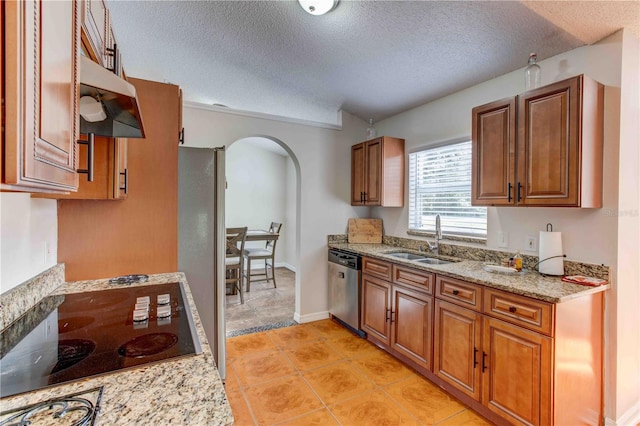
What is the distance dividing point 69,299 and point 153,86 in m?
1.41

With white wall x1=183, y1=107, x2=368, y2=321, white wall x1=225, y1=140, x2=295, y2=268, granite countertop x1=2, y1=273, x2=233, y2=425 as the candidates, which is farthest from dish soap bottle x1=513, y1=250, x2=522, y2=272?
white wall x1=225, y1=140, x2=295, y2=268

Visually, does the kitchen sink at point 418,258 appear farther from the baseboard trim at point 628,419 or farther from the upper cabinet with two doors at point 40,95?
the upper cabinet with two doors at point 40,95

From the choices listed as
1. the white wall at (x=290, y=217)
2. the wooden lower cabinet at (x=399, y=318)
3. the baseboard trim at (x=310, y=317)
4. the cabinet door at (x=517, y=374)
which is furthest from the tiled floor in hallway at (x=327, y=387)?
the white wall at (x=290, y=217)

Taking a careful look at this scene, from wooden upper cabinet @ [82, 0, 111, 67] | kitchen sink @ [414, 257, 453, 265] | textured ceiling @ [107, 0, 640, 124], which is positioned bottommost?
A: kitchen sink @ [414, 257, 453, 265]

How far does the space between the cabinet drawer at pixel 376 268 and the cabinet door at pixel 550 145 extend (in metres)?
1.21

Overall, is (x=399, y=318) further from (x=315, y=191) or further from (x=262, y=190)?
(x=262, y=190)

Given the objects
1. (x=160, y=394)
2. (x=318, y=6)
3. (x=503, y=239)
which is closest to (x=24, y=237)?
(x=160, y=394)

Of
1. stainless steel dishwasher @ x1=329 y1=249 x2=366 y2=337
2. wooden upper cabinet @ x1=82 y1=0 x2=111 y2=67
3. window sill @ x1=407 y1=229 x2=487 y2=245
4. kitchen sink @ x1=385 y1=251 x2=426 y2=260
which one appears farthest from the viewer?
stainless steel dishwasher @ x1=329 y1=249 x2=366 y2=337

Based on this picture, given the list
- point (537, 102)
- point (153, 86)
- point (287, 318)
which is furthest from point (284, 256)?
point (537, 102)

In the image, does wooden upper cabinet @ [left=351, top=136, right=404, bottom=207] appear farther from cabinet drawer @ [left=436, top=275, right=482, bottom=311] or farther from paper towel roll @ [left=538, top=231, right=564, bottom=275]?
paper towel roll @ [left=538, top=231, right=564, bottom=275]

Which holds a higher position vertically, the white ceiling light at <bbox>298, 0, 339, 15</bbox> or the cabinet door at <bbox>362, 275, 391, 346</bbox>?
the white ceiling light at <bbox>298, 0, 339, 15</bbox>

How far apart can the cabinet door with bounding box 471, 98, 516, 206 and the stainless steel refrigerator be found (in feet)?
6.54

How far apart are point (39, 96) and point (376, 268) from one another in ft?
8.85

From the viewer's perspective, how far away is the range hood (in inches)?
35.7
